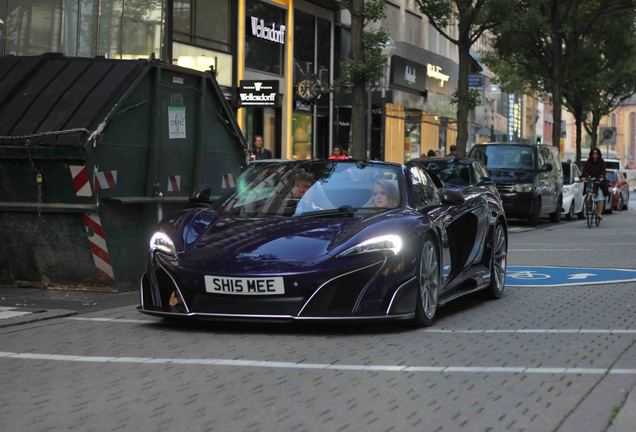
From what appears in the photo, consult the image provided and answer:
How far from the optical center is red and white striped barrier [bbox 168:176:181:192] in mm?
12056

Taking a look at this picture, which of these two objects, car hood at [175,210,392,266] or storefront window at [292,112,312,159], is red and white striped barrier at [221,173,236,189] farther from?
storefront window at [292,112,312,159]

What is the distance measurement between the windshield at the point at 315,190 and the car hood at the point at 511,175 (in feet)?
58.8

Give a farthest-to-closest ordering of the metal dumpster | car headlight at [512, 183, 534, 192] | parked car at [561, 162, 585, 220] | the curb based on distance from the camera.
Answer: parked car at [561, 162, 585, 220] < car headlight at [512, 183, 534, 192] < the metal dumpster < the curb

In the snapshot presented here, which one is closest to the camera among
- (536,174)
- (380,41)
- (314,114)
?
(380,41)

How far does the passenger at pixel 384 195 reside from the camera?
8.94 metres

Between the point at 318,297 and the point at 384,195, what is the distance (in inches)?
58.0

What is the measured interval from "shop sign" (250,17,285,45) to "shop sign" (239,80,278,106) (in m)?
2.39

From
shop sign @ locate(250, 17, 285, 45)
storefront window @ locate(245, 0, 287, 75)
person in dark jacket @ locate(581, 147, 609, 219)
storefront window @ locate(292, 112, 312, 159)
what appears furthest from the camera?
storefront window @ locate(292, 112, 312, 159)

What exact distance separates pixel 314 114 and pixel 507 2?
25.0 ft

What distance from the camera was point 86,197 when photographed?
10773 mm

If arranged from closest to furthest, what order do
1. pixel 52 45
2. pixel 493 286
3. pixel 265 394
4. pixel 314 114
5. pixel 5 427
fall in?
pixel 5 427, pixel 265 394, pixel 493 286, pixel 52 45, pixel 314 114

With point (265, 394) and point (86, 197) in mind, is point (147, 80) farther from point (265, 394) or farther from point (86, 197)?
point (265, 394)

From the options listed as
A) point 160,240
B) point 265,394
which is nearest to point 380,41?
point 160,240

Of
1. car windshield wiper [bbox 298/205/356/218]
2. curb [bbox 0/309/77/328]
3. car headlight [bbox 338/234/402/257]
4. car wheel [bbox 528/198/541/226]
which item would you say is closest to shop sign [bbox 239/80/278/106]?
car wheel [bbox 528/198/541/226]
